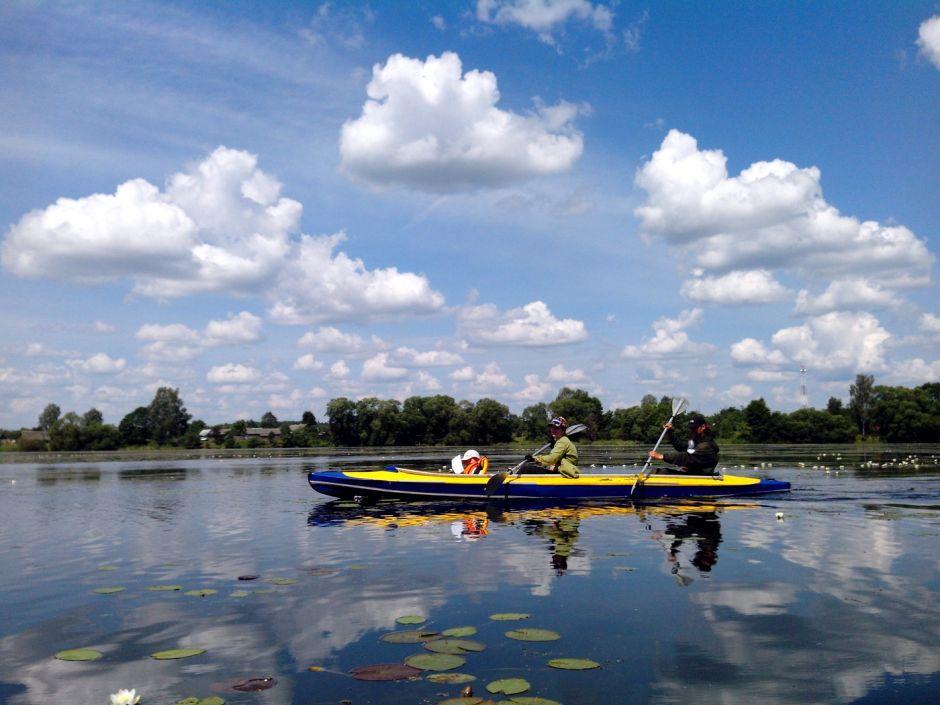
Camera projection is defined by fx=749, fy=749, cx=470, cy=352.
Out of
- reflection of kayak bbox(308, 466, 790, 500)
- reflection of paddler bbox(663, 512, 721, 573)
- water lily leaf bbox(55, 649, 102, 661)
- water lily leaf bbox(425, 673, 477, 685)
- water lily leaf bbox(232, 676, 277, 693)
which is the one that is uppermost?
reflection of kayak bbox(308, 466, 790, 500)

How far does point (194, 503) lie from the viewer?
2462 centimetres

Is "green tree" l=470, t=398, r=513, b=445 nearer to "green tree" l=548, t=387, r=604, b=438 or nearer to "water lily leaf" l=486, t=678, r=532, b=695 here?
"green tree" l=548, t=387, r=604, b=438

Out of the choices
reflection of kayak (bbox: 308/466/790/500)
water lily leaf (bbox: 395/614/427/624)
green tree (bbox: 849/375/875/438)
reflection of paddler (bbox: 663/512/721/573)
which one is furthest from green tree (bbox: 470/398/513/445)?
water lily leaf (bbox: 395/614/427/624)

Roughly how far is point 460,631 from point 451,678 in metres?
1.52

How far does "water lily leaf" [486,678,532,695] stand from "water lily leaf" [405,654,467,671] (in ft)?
2.16

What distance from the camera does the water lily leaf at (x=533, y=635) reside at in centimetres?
806

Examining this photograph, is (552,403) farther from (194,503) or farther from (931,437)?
(194,503)

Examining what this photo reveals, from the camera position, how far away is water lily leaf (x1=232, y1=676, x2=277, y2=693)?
6719mm

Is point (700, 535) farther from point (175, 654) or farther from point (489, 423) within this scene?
point (489, 423)

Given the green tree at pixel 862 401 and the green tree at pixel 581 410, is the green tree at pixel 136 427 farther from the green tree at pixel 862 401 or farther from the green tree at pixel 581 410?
the green tree at pixel 862 401

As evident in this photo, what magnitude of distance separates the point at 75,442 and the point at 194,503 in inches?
3943

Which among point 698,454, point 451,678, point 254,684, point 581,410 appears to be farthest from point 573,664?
point 581,410

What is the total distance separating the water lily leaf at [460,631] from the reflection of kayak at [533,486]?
12327 millimetres

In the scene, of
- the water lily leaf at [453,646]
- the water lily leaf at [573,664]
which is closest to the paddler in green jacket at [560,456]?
the water lily leaf at [453,646]
